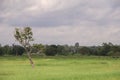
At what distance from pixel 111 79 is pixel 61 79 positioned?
4.04 metres

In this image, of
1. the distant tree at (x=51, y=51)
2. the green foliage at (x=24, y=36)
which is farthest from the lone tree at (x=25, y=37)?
the distant tree at (x=51, y=51)

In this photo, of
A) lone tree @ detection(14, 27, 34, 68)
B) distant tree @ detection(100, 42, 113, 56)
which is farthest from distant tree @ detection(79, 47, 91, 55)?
lone tree @ detection(14, 27, 34, 68)

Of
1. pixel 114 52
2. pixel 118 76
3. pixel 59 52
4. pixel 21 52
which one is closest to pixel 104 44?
pixel 114 52

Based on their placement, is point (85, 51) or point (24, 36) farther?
point (85, 51)

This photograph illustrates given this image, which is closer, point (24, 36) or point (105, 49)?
point (24, 36)

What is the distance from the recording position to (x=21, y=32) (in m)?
64.1

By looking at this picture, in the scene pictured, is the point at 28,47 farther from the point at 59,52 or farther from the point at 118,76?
the point at 59,52

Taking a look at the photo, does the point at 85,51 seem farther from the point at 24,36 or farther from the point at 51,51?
the point at 24,36

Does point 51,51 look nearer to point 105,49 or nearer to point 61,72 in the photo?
point 105,49

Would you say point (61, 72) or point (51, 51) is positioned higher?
point (51, 51)

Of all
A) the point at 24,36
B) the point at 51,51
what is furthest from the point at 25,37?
the point at 51,51

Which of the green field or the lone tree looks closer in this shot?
the green field

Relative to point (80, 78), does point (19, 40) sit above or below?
above

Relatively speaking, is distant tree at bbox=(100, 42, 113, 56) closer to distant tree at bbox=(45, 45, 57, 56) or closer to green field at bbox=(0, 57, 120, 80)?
distant tree at bbox=(45, 45, 57, 56)
